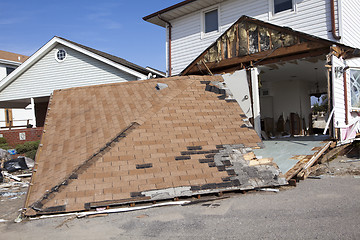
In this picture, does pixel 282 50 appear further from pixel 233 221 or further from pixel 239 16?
pixel 233 221

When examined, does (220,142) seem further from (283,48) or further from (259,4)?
(259,4)

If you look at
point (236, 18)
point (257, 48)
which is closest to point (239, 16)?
point (236, 18)

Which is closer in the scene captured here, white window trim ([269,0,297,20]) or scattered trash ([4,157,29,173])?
scattered trash ([4,157,29,173])

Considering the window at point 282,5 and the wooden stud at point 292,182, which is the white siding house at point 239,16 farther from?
the wooden stud at point 292,182

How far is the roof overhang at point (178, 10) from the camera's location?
45.5 ft

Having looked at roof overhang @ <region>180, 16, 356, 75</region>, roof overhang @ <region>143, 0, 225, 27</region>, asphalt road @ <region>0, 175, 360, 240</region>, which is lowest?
asphalt road @ <region>0, 175, 360, 240</region>

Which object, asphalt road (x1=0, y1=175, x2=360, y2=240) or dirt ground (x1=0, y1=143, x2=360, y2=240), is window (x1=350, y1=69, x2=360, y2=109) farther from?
asphalt road (x1=0, y1=175, x2=360, y2=240)

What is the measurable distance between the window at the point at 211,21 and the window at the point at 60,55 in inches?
338

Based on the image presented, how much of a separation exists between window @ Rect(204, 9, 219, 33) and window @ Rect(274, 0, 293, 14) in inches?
113

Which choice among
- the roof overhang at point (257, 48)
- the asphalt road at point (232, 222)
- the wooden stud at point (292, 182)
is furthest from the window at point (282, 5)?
the asphalt road at point (232, 222)

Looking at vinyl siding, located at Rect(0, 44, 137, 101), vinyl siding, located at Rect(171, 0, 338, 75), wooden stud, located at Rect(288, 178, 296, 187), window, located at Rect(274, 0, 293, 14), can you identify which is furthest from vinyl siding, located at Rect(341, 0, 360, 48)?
vinyl siding, located at Rect(0, 44, 137, 101)

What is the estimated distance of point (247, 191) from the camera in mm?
5980

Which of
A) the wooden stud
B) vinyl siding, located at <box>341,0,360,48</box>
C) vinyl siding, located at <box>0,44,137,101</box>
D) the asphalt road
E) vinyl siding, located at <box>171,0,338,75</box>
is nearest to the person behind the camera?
the asphalt road

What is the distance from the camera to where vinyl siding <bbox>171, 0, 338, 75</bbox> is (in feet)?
35.0
